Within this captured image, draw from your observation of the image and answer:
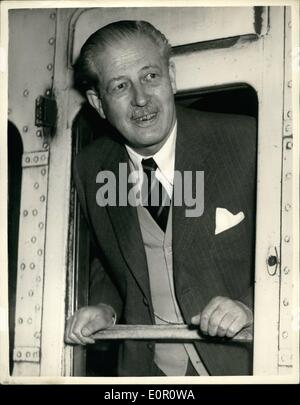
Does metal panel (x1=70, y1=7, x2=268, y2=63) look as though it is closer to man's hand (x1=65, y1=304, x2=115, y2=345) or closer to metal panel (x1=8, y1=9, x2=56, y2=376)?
metal panel (x1=8, y1=9, x2=56, y2=376)

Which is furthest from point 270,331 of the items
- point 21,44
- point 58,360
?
point 21,44

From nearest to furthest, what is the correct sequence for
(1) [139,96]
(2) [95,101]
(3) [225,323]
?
(3) [225,323]
(1) [139,96]
(2) [95,101]

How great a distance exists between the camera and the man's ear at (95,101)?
184 cm

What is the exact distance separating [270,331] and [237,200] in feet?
1.29

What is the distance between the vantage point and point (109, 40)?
177cm

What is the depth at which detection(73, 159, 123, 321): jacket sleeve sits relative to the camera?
1.86 m

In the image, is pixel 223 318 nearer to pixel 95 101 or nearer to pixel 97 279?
pixel 97 279

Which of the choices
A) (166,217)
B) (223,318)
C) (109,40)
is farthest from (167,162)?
(223,318)

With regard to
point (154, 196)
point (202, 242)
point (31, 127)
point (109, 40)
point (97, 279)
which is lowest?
point (97, 279)

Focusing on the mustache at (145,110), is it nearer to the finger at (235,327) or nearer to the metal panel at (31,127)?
the metal panel at (31,127)

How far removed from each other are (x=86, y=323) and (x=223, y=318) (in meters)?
0.43

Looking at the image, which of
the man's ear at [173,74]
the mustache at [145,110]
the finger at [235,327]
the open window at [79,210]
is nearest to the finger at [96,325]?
the open window at [79,210]

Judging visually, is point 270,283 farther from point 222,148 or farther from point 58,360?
point 58,360

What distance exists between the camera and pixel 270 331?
1.62 metres
